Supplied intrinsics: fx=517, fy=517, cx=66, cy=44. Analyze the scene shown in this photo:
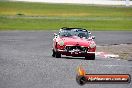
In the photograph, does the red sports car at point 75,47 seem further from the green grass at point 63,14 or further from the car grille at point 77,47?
the green grass at point 63,14

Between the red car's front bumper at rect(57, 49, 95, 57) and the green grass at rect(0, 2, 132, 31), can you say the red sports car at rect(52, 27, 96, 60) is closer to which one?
the red car's front bumper at rect(57, 49, 95, 57)

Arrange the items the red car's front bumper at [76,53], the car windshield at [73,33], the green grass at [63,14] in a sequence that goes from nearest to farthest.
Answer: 1. the red car's front bumper at [76,53]
2. the car windshield at [73,33]
3. the green grass at [63,14]

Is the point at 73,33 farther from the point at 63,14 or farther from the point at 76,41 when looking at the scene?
the point at 63,14

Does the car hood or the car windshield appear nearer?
the car hood

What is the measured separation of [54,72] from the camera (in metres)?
15.0

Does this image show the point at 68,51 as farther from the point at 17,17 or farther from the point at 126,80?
the point at 17,17

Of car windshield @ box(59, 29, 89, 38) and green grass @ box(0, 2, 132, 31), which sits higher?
car windshield @ box(59, 29, 89, 38)

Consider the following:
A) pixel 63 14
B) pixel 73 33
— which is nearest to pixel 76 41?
pixel 73 33

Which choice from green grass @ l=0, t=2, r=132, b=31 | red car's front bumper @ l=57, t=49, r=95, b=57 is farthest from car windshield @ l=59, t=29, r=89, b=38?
green grass @ l=0, t=2, r=132, b=31

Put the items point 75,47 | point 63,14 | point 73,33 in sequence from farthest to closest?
point 63,14
point 73,33
point 75,47

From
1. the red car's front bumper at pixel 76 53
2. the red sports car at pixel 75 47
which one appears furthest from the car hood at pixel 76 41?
the red car's front bumper at pixel 76 53

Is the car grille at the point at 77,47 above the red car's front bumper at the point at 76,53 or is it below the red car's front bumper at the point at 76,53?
above

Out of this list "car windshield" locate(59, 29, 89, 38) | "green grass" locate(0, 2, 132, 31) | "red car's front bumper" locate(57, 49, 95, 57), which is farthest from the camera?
"green grass" locate(0, 2, 132, 31)

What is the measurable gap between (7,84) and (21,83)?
0.39 meters
